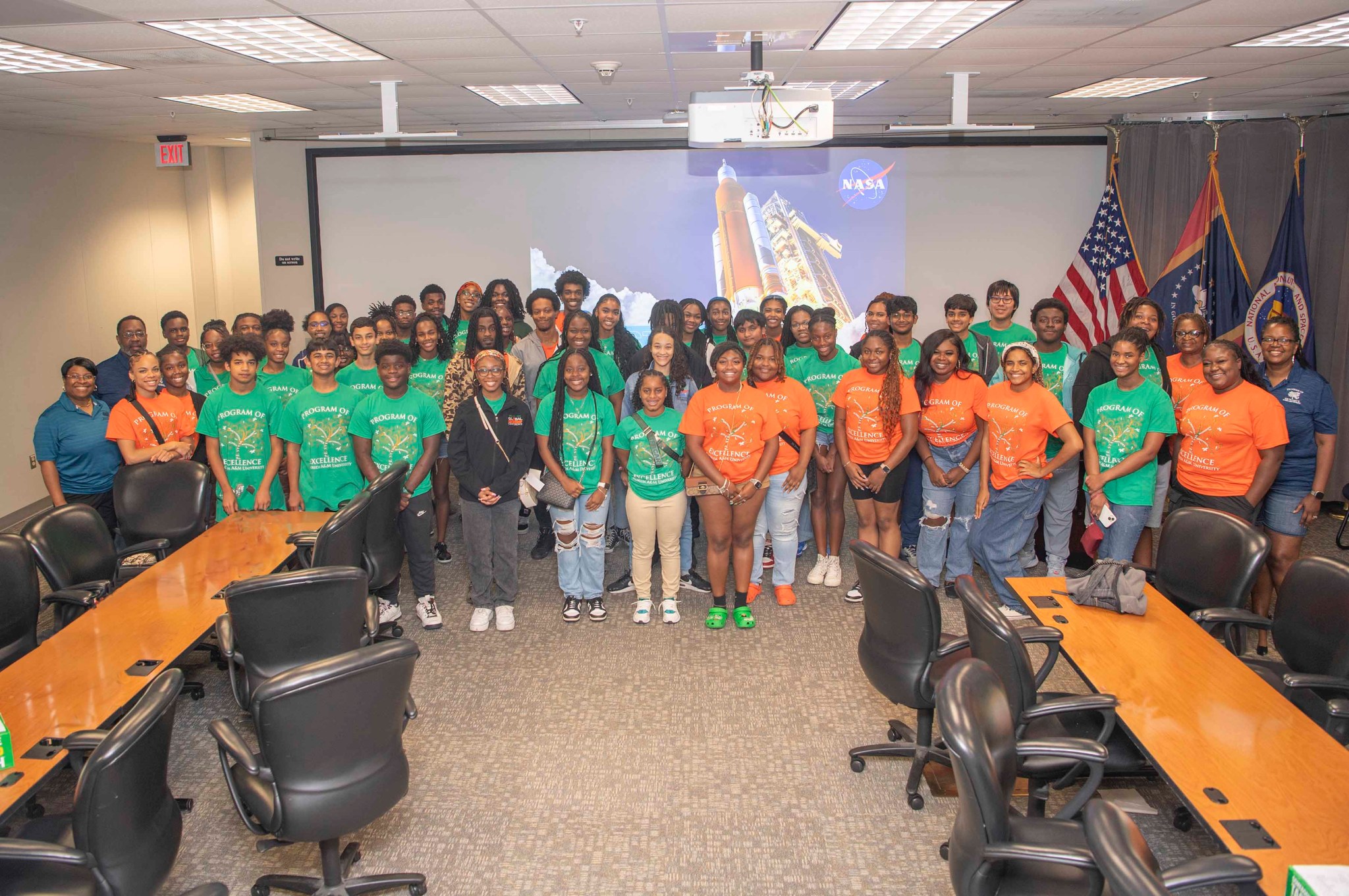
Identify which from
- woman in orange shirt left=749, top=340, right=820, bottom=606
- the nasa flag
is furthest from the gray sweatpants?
the nasa flag

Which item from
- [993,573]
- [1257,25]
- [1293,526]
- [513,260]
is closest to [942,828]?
[993,573]

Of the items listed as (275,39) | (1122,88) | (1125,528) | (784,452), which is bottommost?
(1125,528)

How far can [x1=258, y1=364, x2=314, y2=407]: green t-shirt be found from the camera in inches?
221

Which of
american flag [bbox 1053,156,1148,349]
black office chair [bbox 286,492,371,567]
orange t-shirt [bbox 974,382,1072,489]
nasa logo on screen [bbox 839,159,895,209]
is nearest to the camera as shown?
black office chair [bbox 286,492,371,567]

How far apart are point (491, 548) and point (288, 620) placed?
6.36 feet

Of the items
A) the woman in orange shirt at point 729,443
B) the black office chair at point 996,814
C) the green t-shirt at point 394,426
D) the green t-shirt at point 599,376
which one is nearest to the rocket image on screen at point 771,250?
the green t-shirt at point 599,376

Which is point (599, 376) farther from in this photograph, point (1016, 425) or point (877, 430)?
point (1016, 425)

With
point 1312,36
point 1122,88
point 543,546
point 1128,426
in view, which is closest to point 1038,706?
point 1128,426

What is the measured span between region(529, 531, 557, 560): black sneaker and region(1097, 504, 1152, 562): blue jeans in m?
3.48

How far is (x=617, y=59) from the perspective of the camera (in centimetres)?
512

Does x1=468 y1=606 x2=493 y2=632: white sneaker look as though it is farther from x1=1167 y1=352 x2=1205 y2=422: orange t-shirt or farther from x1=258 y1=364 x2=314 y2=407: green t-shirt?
x1=1167 y1=352 x2=1205 y2=422: orange t-shirt

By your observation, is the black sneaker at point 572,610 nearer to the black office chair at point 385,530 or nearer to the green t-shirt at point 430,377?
the black office chair at point 385,530

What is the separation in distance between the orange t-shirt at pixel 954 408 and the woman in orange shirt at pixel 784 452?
643 mm

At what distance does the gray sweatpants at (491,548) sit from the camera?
504 centimetres
